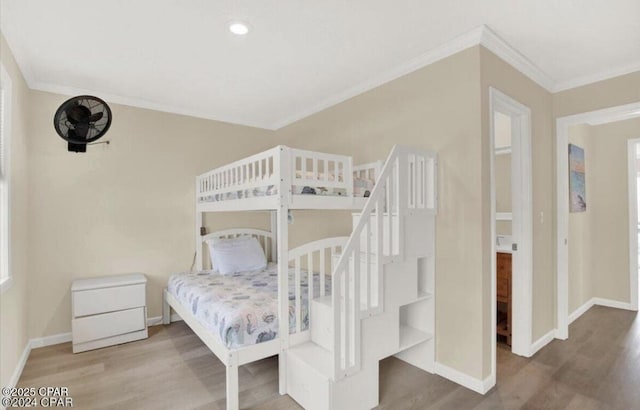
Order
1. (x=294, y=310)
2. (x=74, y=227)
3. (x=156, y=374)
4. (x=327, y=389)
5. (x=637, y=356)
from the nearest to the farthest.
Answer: (x=327, y=389) < (x=294, y=310) < (x=156, y=374) < (x=637, y=356) < (x=74, y=227)

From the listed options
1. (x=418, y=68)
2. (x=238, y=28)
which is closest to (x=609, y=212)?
(x=418, y=68)

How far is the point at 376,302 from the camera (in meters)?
2.14

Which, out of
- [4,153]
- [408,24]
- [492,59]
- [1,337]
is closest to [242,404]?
[1,337]

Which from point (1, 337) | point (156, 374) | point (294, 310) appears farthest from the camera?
point (156, 374)

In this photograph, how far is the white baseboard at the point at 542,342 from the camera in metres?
2.75

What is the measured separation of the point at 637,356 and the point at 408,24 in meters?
3.28

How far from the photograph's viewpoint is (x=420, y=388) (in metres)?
2.27

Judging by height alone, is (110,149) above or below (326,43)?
below

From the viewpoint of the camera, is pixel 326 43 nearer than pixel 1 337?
No

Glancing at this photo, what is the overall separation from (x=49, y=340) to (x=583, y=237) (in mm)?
5970

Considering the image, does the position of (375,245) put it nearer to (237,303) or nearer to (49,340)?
(237,303)

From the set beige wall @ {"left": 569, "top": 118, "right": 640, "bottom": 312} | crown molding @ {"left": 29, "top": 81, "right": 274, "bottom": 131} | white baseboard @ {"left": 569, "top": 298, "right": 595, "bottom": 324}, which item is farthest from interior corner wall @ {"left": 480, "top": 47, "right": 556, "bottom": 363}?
crown molding @ {"left": 29, "top": 81, "right": 274, "bottom": 131}

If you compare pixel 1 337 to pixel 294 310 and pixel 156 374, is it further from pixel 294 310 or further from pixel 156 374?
pixel 294 310

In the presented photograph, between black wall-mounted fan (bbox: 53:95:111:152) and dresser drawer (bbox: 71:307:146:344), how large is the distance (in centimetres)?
163
